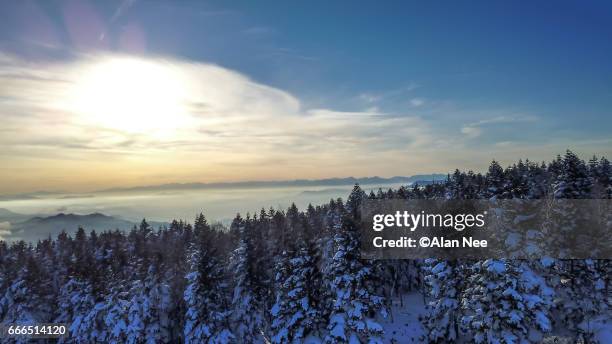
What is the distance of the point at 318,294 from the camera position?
3047cm

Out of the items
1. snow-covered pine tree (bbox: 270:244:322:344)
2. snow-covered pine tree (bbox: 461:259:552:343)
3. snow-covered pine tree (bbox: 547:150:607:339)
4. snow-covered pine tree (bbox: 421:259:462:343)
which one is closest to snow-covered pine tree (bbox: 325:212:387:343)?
snow-covered pine tree (bbox: 270:244:322:344)

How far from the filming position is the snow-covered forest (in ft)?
90.0

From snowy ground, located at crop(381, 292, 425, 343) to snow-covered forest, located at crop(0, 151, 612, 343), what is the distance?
28 centimetres

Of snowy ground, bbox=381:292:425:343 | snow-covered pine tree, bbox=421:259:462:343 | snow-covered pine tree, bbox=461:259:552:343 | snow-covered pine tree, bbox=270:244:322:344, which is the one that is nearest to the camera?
snow-covered pine tree, bbox=461:259:552:343

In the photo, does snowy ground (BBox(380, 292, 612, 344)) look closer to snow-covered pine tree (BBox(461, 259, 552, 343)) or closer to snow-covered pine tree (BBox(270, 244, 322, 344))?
snow-covered pine tree (BBox(461, 259, 552, 343))

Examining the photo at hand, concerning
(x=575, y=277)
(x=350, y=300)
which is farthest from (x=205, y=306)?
(x=575, y=277)

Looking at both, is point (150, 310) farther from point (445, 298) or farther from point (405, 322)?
point (405, 322)

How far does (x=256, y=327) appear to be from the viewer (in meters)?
45.1

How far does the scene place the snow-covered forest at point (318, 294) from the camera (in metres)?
27.4

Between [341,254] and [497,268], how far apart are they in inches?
409

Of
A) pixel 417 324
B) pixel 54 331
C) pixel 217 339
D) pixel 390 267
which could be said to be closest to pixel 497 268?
pixel 217 339

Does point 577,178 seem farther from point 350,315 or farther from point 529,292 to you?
point 350,315

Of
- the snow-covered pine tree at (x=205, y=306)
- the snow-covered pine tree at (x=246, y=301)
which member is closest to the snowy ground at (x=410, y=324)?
the snow-covered pine tree at (x=246, y=301)

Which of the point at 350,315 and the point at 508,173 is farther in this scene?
the point at 508,173
